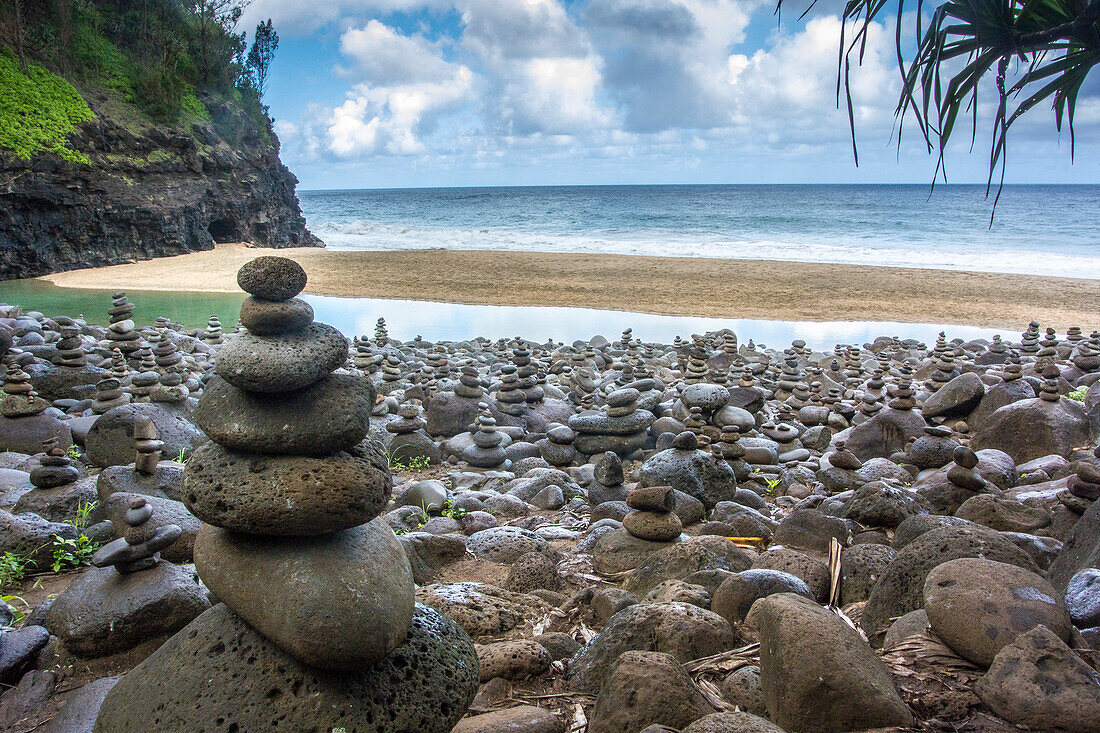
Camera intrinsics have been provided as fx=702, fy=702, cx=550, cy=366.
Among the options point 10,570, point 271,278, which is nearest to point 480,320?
point 10,570

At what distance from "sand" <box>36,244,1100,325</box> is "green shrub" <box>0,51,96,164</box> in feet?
13.0

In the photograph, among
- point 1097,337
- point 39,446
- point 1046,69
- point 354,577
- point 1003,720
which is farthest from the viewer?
point 1097,337

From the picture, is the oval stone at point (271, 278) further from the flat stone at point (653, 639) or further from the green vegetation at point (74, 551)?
the green vegetation at point (74, 551)

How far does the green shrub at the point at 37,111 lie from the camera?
70.1 ft

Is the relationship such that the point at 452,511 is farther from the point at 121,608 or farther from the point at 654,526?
the point at 121,608

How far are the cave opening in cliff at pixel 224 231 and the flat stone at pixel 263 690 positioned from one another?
103ft

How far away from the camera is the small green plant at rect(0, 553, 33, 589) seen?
3.69 metres

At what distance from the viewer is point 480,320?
686 inches

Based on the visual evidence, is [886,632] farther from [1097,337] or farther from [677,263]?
[677,263]

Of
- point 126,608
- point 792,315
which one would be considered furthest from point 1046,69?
point 792,315

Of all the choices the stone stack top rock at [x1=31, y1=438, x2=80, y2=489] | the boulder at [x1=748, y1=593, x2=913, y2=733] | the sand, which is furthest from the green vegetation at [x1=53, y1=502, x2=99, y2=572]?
the sand

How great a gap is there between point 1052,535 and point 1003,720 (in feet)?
7.33

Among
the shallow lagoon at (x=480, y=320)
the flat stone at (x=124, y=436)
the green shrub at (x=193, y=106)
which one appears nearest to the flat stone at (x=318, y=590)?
the flat stone at (x=124, y=436)

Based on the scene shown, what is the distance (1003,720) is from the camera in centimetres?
206
